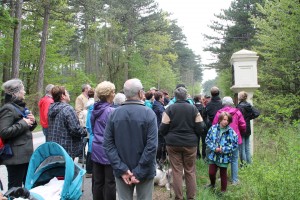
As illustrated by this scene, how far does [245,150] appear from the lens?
24.2 feet

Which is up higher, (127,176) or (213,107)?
(213,107)

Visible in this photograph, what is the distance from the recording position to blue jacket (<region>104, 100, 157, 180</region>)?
3693mm

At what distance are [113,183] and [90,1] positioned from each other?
18.1 m

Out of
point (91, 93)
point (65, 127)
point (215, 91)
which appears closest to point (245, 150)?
point (215, 91)

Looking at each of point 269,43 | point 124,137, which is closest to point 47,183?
point 124,137

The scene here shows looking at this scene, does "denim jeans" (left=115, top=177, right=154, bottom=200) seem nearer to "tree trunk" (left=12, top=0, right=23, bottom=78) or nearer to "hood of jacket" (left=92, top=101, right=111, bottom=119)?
"hood of jacket" (left=92, top=101, right=111, bottom=119)

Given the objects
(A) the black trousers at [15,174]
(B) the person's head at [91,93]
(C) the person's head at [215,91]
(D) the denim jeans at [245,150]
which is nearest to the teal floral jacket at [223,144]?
(D) the denim jeans at [245,150]

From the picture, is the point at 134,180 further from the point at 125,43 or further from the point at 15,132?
the point at 125,43

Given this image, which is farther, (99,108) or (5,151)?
(99,108)

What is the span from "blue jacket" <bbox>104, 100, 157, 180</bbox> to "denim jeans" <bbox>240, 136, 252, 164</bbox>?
13.4 ft

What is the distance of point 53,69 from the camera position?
85.4 feet

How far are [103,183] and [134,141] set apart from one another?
136cm

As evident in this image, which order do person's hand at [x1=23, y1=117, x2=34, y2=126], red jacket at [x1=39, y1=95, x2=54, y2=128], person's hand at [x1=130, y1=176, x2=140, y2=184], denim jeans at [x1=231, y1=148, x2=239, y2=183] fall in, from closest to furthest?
1. person's hand at [x1=130, y1=176, x2=140, y2=184]
2. person's hand at [x1=23, y1=117, x2=34, y2=126]
3. denim jeans at [x1=231, y1=148, x2=239, y2=183]
4. red jacket at [x1=39, y1=95, x2=54, y2=128]

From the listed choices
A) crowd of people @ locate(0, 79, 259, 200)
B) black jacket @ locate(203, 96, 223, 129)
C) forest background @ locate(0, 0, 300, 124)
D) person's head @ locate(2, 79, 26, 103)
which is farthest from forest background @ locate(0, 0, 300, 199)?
person's head @ locate(2, 79, 26, 103)
